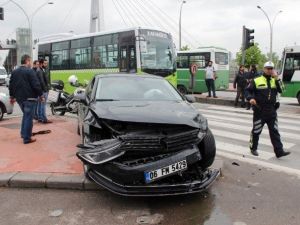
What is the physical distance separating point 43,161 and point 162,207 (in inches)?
104

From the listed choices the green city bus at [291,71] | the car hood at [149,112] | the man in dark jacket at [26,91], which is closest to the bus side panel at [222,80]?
the green city bus at [291,71]

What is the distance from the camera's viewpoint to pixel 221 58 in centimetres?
2480

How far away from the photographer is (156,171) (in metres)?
4.86

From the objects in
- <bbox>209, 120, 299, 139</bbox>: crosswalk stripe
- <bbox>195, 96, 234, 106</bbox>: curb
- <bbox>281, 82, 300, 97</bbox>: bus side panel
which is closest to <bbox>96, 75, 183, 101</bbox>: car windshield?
<bbox>209, 120, 299, 139</bbox>: crosswalk stripe

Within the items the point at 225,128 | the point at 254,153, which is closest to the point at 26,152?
the point at 254,153

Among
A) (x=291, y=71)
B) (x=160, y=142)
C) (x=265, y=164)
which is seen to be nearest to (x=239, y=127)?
(x=265, y=164)

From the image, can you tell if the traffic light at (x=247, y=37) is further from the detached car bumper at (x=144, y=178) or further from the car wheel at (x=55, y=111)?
the detached car bumper at (x=144, y=178)

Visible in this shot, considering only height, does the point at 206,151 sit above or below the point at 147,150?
below

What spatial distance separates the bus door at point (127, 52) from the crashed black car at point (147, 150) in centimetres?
1123

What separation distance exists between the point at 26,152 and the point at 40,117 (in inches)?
158

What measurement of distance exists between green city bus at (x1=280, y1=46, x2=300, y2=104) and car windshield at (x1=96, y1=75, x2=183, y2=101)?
42.0 feet

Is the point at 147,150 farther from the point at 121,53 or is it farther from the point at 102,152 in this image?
the point at 121,53

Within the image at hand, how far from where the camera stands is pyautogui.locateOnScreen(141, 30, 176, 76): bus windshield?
16875mm

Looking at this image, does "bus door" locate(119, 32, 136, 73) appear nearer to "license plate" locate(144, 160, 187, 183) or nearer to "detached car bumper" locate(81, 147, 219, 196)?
"detached car bumper" locate(81, 147, 219, 196)
